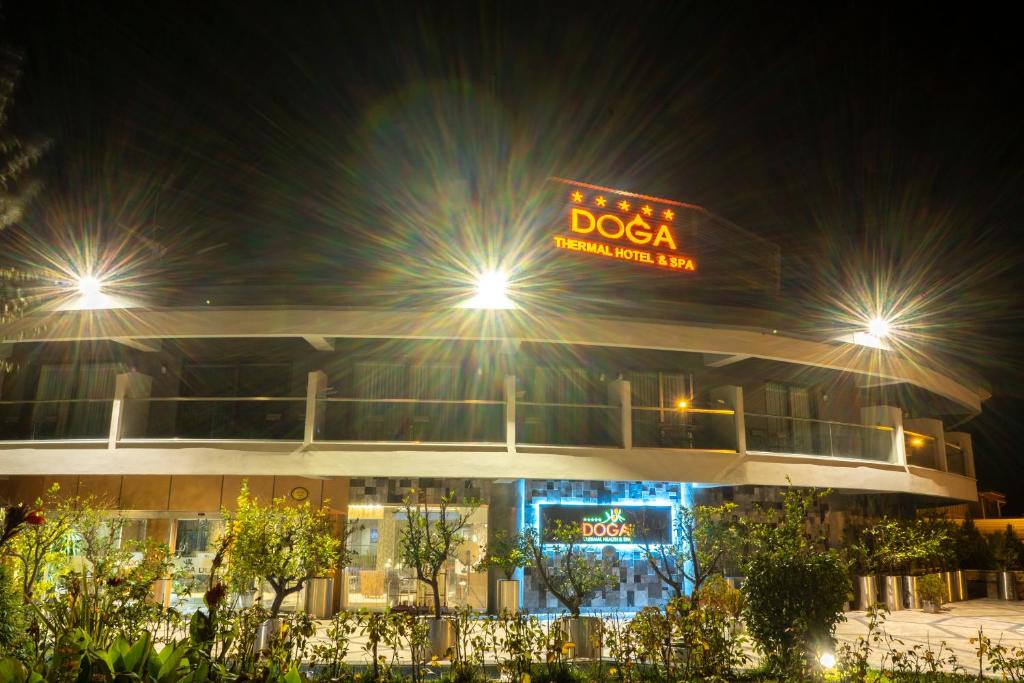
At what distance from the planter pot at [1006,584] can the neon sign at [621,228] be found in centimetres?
1236

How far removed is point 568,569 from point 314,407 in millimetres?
6248

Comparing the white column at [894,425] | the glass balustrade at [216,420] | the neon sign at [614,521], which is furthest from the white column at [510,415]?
the white column at [894,425]

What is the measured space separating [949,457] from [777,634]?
57.7 feet

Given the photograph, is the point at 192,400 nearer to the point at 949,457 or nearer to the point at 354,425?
the point at 354,425

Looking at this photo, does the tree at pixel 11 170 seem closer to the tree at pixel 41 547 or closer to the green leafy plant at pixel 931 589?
the tree at pixel 41 547

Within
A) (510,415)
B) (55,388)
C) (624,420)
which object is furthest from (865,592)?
(55,388)

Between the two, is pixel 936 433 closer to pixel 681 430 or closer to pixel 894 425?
pixel 894 425

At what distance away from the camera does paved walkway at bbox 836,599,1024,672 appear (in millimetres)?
13203

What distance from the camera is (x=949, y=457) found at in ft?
73.6

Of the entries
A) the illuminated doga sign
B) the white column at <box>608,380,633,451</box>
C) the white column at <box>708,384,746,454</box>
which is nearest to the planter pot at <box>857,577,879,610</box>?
the white column at <box>708,384,746,454</box>

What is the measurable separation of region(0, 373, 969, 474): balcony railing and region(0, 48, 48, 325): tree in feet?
21.2

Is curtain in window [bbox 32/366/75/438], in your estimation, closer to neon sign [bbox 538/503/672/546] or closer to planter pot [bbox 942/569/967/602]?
neon sign [bbox 538/503/672/546]

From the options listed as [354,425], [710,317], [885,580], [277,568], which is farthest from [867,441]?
[277,568]

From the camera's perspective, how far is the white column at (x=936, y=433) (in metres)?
20.8
